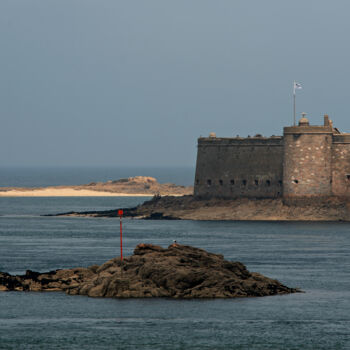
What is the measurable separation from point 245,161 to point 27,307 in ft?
169

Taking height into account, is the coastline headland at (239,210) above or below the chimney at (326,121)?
below

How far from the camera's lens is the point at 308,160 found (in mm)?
88000


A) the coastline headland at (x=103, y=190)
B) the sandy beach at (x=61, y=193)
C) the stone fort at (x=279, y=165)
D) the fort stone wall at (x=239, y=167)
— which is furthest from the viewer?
the sandy beach at (x=61, y=193)

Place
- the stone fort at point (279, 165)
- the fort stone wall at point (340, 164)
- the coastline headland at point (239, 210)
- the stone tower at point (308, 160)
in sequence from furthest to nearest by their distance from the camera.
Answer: the fort stone wall at point (340, 164) → the coastline headland at point (239, 210) → the stone fort at point (279, 165) → the stone tower at point (308, 160)

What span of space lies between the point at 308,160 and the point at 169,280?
4262cm

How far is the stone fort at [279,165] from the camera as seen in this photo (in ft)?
289

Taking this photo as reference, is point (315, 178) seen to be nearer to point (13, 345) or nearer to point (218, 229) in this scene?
point (218, 229)

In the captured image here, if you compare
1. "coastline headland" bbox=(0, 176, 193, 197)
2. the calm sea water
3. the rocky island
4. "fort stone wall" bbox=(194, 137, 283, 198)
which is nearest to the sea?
the calm sea water

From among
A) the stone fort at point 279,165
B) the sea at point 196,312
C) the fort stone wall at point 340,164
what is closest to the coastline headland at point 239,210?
the stone fort at point 279,165

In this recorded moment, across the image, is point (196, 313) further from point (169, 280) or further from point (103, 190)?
point (103, 190)

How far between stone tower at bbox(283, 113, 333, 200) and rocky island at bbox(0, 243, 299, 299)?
39.5 m

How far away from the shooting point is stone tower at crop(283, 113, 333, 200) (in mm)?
87875

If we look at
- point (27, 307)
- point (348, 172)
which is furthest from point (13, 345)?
point (348, 172)

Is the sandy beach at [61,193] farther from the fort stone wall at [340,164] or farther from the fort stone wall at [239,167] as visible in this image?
the fort stone wall at [340,164]
